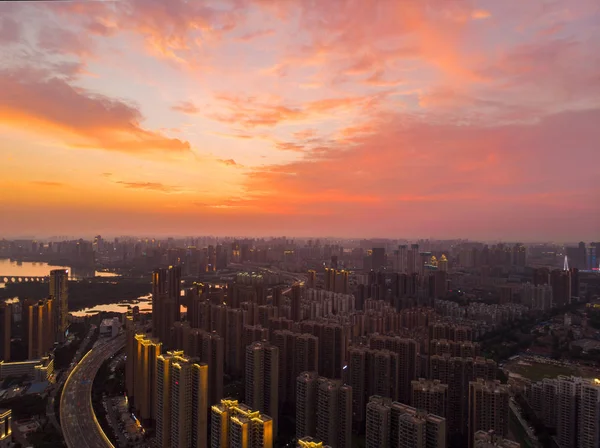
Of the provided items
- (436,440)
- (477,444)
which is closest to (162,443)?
(436,440)

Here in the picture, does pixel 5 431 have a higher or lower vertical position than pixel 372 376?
lower

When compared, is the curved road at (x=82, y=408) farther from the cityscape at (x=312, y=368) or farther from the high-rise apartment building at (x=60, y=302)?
the high-rise apartment building at (x=60, y=302)

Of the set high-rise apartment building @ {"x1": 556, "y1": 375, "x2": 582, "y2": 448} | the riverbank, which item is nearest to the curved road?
high-rise apartment building @ {"x1": 556, "y1": 375, "x2": 582, "y2": 448}

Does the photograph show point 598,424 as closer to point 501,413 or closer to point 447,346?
point 501,413

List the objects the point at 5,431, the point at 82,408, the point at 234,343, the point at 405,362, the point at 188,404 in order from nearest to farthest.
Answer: the point at 188,404 < the point at 5,431 < the point at 82,408 < the point at 405,362 < the point at 234,343

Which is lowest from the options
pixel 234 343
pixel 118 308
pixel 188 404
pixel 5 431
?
pixel 118 308

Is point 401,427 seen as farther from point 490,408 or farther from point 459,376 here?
point 459,376

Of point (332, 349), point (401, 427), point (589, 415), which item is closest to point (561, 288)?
point (589, 415)

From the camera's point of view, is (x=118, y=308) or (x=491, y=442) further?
(x=118, y=308)
